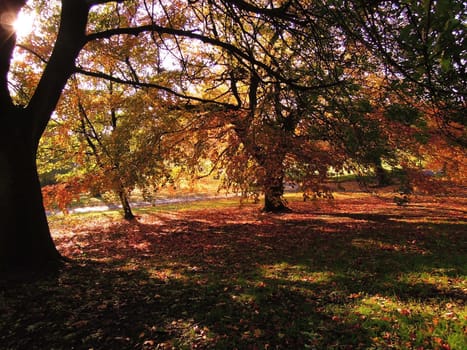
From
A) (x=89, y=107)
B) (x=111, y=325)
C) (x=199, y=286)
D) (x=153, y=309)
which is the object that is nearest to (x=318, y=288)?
(x=199, y=286)

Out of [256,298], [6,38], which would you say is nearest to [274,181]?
[256,298]

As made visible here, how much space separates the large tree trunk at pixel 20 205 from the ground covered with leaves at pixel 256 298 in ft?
1.90

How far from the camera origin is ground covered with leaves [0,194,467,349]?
11.7 ft

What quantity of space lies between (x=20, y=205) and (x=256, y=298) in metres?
4.60

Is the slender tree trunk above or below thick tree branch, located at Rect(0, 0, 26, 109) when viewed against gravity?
below

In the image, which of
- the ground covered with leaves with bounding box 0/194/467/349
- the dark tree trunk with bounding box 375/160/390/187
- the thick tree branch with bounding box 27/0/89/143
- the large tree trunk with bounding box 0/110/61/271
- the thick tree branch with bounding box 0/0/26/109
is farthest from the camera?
the dark tree trunk with bounding box 375/160/390/187

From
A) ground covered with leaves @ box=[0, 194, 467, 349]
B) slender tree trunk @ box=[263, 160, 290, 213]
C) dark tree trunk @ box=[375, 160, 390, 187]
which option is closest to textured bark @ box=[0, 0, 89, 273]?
ground covered with leaves @ box=[0, 194, 467, 349]

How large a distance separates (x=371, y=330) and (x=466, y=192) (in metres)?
26.4

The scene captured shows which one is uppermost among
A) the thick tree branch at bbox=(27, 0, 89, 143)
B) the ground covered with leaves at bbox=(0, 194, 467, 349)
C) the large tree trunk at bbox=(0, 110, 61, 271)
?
the thick tree branch at bbox=(27, 0, 89, 143)

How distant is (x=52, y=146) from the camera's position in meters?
15.3

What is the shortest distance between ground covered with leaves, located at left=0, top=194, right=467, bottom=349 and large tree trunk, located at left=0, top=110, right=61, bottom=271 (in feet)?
1.90

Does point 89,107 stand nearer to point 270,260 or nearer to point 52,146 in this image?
point 52,146

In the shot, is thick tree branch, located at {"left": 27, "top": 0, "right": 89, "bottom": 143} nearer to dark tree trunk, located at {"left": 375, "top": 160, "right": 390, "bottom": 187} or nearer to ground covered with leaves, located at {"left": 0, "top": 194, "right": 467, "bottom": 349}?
ground covered with leaves, located at {"left": 0, "top": 194, "right": 467, "bottom": 349}

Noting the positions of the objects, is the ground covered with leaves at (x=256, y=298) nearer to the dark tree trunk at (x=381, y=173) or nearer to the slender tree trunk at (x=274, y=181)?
the dark tree trunk at (x=381, y=173)
